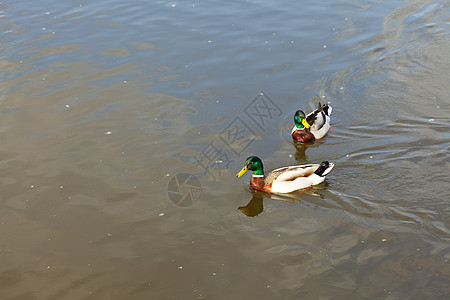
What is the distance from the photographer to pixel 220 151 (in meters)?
10.3

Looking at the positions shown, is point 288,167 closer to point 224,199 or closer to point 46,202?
point 224,199

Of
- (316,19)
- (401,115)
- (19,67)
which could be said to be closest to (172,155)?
(401,115)

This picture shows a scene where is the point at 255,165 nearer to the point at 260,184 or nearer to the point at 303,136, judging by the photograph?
the point at 260,184

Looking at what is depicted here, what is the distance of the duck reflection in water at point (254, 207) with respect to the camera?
883cm

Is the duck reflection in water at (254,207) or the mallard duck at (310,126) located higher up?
the mallard duck at (310,126)

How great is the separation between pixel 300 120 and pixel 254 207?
7.62ft

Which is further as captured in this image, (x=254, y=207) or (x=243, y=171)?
→ (x=243, y=171)

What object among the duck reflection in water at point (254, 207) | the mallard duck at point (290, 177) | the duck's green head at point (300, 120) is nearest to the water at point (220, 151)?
the duck reflection in water at point (254, 207)

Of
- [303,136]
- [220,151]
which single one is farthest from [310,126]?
[220,151]

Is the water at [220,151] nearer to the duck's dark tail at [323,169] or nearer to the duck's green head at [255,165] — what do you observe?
the duck's dark tail at [323,169]

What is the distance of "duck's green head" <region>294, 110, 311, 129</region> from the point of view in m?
10.4

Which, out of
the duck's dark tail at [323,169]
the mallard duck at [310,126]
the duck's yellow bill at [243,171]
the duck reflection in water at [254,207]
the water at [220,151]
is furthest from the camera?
the mallard duck at [310,126]

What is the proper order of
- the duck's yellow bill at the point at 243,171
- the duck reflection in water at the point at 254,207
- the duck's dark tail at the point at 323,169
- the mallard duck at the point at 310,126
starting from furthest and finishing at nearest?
the mallard duck at the point at 310,126, the duck's yellow bill at the point at 243,171, the duck's dark tail at the point at 323,169, the duck reflection in water at the point at 254,207

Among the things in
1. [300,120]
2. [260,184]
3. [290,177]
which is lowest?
[260,184]
